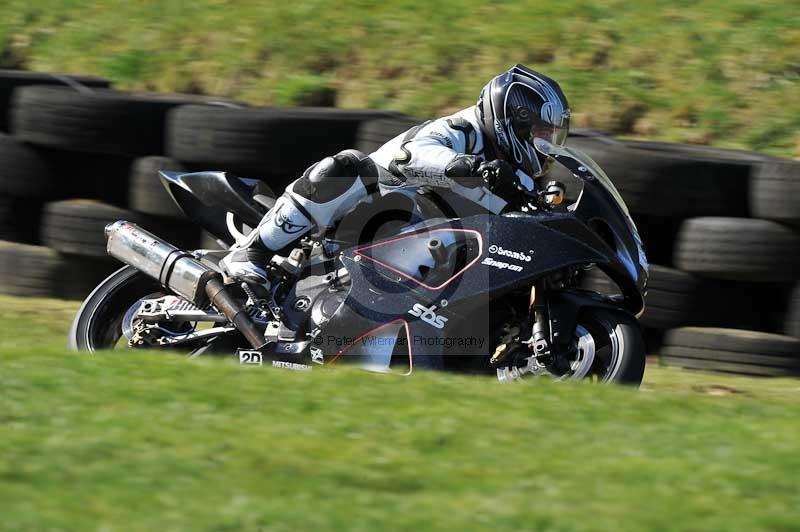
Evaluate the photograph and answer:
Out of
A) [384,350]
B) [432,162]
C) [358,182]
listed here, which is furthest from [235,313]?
[432,162]

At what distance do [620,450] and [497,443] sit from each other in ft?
1.40

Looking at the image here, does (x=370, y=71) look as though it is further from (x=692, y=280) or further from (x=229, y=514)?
(x=229, y=514)

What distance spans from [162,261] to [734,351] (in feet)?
10.9

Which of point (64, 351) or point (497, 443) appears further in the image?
point (64, 351)

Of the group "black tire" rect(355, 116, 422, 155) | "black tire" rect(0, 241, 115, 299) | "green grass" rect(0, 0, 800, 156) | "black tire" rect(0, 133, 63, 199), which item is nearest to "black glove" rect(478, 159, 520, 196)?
"black tire" rect(355, 116, 422, 155)

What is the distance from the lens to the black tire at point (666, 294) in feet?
24.0

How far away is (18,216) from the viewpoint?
866cm

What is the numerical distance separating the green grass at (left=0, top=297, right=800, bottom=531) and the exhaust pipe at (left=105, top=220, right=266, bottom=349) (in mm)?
647

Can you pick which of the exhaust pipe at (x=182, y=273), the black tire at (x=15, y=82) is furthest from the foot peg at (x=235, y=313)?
the black tire at (x=15, y=82)

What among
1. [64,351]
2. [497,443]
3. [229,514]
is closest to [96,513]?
[229,514]

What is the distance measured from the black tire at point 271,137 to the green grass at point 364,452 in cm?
251

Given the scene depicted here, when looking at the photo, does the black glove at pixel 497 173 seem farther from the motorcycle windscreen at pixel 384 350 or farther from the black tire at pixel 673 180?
the black tire at pixel 673 180

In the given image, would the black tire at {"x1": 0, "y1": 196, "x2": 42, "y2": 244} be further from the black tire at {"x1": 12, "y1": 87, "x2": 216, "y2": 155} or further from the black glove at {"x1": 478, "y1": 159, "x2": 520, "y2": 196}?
the black glove at {"x1": 478, "y1": 159, "x2": 520, "y2": 196}

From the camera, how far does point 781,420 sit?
4.89 meters
